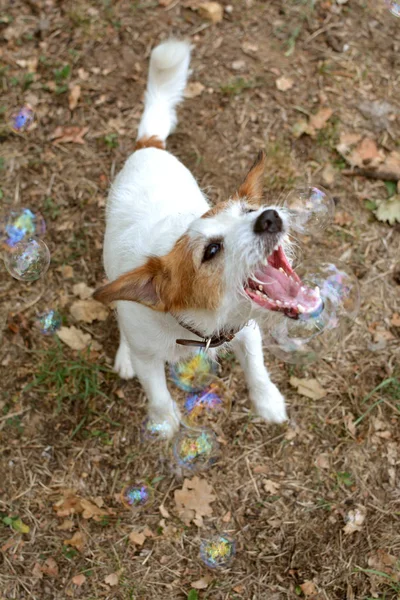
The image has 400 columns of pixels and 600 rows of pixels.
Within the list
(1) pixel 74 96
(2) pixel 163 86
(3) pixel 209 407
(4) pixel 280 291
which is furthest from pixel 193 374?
(1) pixel 74 96

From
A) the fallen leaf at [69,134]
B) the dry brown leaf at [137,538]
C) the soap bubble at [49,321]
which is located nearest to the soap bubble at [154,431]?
the dry brown leaf at [137,538]

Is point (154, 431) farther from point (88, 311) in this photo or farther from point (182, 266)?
point (182, 266)

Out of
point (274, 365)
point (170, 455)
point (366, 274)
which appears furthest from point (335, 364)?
point (170, 455)

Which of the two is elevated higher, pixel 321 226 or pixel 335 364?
pixel 321 226

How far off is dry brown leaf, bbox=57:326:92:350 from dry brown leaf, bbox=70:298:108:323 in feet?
0.41

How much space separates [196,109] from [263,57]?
896 millimetres

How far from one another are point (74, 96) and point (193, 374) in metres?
3.21

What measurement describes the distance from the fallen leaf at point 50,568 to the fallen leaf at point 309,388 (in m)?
2.17

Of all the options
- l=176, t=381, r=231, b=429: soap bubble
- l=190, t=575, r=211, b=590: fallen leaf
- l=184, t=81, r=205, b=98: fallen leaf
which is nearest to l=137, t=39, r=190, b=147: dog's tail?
l=184, t=81, r=205, b=98: fallen leaf

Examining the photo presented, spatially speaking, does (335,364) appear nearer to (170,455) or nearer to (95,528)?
(170,455)

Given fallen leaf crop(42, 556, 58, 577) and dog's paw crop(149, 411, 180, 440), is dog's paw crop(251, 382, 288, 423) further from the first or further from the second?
fallen leaf crop(42, 556, 58, 577)

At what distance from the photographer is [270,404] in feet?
14.8

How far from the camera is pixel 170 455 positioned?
4.56 meters

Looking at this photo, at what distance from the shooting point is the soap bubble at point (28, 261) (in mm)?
4355
